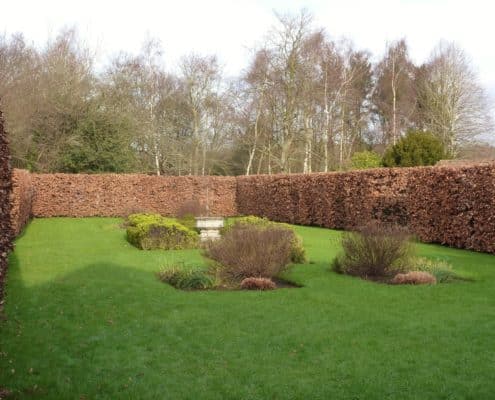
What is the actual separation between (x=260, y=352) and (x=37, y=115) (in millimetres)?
30358

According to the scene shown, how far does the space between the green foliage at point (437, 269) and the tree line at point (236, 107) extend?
969 inches

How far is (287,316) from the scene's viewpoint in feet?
24.1

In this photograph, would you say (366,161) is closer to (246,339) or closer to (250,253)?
(250,253)

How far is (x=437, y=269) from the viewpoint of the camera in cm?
1048

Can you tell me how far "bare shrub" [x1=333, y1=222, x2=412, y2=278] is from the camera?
10.1m

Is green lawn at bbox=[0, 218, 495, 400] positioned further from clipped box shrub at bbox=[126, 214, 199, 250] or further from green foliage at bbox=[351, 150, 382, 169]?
green foliage at bbox=[351, 150, 382, 169]

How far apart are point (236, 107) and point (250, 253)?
32.1 meters

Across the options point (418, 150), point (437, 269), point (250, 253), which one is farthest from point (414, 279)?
point (418, 150)

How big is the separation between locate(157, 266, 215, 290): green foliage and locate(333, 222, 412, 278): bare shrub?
2.75 metres

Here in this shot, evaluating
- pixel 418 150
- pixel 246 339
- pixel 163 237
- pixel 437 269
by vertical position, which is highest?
pixel 418 150

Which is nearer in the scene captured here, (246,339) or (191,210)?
(246,339)

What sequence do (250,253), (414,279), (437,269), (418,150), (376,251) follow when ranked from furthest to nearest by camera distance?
(418,150) < (437,269) < (376,251) < (250,253) < (414,279)

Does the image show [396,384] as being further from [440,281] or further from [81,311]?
[440,281]

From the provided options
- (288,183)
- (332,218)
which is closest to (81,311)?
(332,218)
